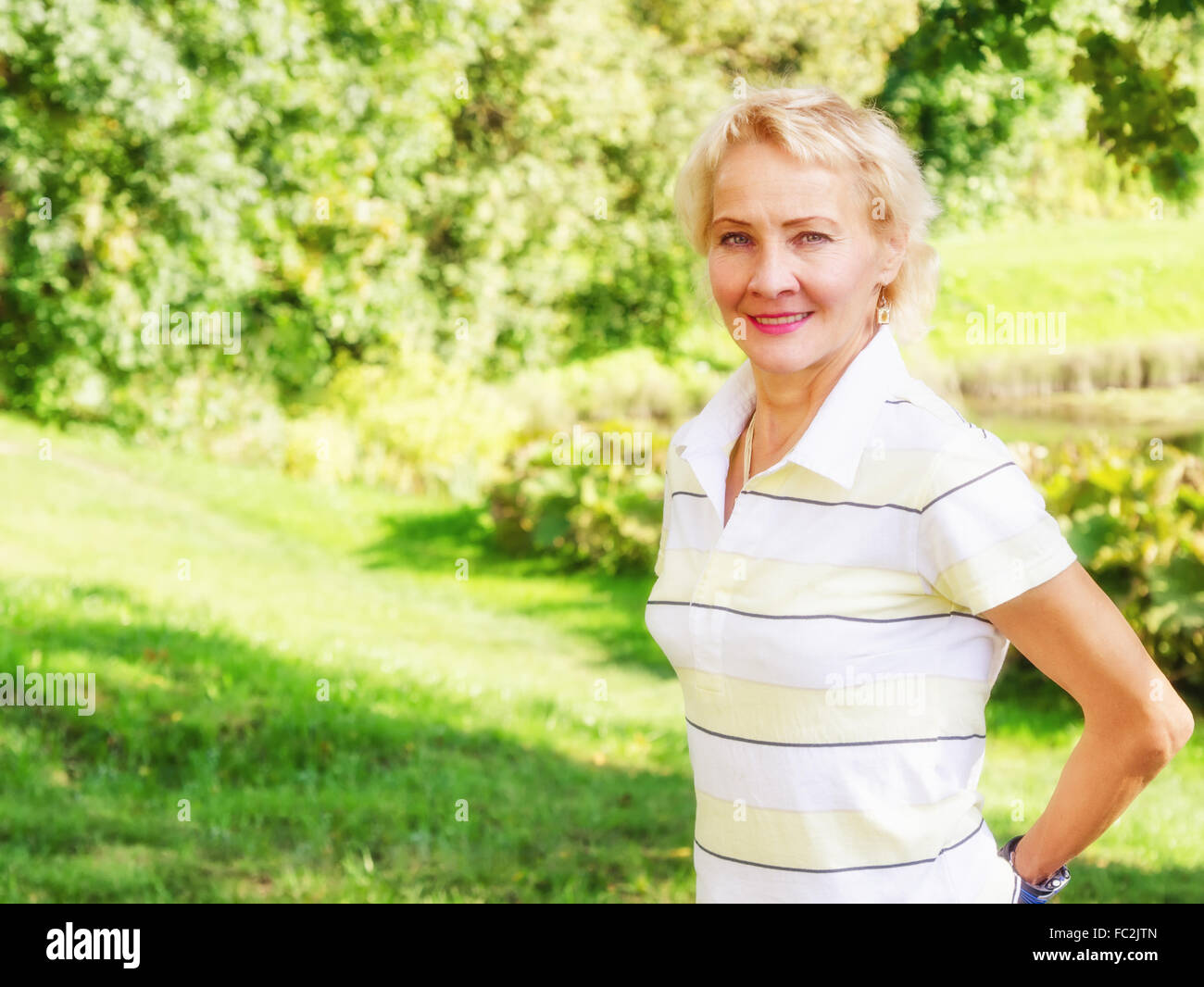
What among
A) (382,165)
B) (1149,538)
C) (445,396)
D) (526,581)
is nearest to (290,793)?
(526,581)

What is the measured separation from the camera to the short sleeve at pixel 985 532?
1.54m

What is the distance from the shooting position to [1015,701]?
Answer: 6.16 meters

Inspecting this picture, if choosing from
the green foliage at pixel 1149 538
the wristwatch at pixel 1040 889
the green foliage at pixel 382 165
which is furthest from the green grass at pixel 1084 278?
the wristwatch at pixel 1040 889

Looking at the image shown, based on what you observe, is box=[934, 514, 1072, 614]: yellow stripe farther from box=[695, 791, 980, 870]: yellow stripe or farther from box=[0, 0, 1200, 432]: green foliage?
box=[0, 0, 1200, 432]: green foliage

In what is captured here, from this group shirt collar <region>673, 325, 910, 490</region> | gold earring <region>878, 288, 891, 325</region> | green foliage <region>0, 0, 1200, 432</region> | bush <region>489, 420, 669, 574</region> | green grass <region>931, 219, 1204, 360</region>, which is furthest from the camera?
green grass <region>931, 219, 1204, 360</region>

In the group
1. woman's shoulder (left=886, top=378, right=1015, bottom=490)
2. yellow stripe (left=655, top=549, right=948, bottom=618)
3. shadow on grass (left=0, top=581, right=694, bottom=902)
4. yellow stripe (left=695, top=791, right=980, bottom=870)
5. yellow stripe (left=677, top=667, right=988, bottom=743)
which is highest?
woman's shoulder (left=886, top=378, right=1015, bottom=490)

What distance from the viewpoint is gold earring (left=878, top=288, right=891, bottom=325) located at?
74.0 inches

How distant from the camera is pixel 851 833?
163 cm

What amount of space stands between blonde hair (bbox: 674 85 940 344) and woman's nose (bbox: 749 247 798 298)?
13 centimetres

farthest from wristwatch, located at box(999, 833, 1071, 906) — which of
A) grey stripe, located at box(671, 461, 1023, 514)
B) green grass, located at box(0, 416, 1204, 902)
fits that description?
green grass, located at box(0, 416, 1204, 902)

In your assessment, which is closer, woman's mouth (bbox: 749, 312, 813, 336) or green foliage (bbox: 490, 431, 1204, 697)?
woman's mouth (bbox: 749, 312, 813, 336)

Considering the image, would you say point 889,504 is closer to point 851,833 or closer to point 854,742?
point 854,742
